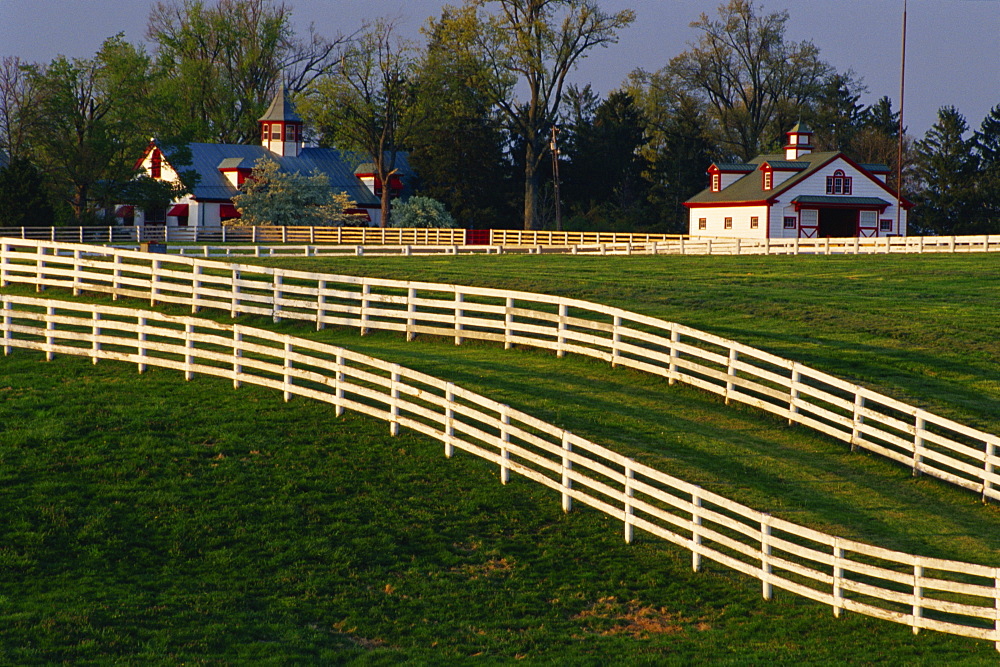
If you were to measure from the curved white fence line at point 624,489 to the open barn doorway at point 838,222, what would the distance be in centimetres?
5132

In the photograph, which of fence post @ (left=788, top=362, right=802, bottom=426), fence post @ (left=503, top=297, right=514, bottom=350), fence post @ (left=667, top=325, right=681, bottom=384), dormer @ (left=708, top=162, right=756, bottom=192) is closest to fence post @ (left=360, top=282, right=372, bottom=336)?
fence post @ (left=503, top=297, right=514, bottom=350)

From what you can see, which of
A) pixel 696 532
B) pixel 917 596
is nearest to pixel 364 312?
pixel 696 532

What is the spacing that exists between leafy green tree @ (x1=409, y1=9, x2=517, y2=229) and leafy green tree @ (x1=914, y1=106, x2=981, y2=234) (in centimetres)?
2964

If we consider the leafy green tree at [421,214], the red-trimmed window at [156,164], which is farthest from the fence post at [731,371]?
the red-trimmed window at [156,164]

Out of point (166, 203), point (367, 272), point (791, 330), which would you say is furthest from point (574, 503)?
point (166, 203)

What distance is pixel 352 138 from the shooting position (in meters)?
80.4

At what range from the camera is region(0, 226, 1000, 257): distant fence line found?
46.6 m

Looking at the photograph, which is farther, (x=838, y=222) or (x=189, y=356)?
(x=838, y=222)

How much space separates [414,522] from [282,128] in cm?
7700

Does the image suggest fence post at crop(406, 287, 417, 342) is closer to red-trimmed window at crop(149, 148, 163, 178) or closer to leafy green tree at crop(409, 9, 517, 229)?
leafy green tree at crop(409, 9, 517, 229)

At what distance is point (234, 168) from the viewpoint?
82250 millimetres

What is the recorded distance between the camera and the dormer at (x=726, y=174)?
72438 mm

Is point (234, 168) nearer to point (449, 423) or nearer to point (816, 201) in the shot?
point (816, 201)

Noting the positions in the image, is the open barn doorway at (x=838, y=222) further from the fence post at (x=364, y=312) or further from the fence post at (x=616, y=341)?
the fence post at (x=616, y=341)
